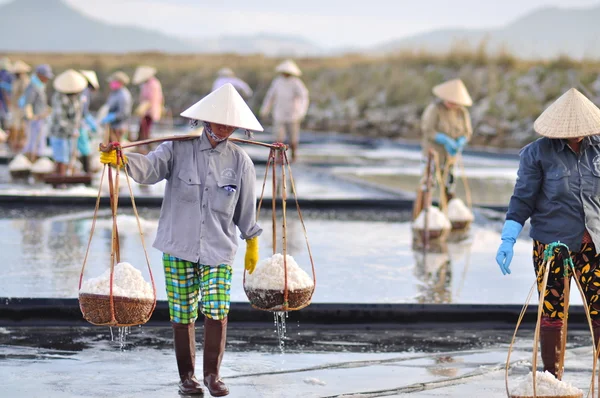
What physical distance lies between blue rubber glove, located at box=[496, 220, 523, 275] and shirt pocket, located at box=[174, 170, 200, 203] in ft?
5.14

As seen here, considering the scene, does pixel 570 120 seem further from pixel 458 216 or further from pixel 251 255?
pixel 458 216

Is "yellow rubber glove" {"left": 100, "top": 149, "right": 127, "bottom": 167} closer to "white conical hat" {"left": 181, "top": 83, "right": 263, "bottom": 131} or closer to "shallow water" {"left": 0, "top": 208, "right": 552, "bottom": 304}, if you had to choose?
"white conical hat" {"left": 181, "top": 83, "right": 263, "bottom": 131}

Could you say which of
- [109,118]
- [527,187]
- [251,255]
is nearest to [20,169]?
[109,118]

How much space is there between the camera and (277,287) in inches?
249

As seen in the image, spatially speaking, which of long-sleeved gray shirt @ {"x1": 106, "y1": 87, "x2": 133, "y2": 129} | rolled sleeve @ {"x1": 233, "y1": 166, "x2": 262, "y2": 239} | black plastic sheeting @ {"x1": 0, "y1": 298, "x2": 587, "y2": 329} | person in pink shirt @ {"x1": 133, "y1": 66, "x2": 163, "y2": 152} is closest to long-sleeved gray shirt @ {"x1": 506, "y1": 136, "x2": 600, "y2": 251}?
rolled sleeve @ {"x1": 233, "y1": 166, "x2": 262, "y2": 239}

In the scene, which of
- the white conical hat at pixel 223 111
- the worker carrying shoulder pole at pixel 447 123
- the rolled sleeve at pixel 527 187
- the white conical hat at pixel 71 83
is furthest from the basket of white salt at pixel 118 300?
the white conical hat at pixel 71 83

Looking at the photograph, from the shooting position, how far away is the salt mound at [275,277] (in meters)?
6.35

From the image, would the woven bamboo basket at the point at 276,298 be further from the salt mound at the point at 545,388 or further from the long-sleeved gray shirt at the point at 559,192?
the salt mound at the point at 545,388

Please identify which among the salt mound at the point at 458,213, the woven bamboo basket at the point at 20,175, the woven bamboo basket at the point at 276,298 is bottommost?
the woven bamboo basket at the point at 20,175

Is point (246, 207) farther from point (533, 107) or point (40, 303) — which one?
point (533, 107)

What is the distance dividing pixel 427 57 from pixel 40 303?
33.6 m

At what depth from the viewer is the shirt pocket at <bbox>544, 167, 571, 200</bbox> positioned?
5953 mm

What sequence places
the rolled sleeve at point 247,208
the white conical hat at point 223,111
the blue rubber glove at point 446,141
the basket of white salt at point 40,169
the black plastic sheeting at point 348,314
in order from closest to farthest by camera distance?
the white conical hat at point 223,111 < the rolled sleeve at point 247,208 < the black plastic sheeting at point 348,314 < the blue rubber glove at point 446,141 < the basket of white salt at point 40,169

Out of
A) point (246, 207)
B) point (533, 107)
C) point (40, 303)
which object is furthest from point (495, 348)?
point (533, 107)
